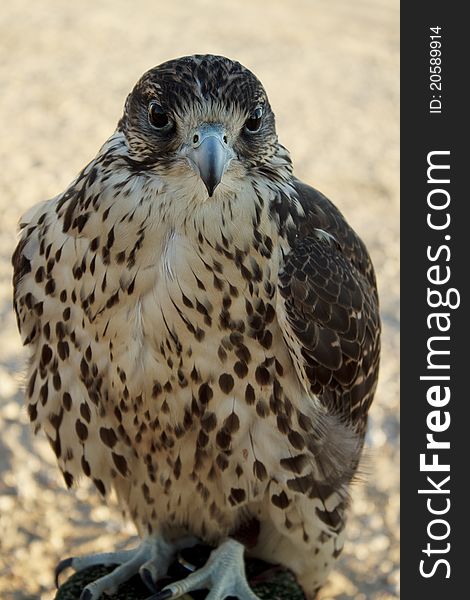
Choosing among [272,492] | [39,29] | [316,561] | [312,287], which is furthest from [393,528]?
[39,29]

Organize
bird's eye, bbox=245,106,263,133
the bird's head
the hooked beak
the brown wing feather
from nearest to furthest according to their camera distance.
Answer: the hooked beak
the bird's head
bird's eye, bbox=245,106,263,133
the brown wing feather

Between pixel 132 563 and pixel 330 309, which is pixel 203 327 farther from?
pixel 132 563

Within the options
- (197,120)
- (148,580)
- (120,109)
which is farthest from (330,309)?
(120,109)

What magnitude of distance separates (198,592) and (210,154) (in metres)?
1.66

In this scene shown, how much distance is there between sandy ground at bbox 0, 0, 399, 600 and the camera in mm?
5824

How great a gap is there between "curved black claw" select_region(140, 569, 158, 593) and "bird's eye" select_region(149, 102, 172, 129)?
1632 millimetres

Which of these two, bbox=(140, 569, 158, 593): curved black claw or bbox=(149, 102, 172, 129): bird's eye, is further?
bbox=(140, 569, 158, 593): curved black claw

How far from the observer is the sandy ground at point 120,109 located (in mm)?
5824

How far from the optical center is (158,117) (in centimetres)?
269

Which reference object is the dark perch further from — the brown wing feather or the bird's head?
the bird's head

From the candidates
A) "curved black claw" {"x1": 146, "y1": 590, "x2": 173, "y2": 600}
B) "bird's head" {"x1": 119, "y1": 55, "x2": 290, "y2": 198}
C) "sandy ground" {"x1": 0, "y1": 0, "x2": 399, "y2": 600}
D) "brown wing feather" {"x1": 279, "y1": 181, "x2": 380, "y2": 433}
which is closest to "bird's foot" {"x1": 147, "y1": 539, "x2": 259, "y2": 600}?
"curved black claw" {"x1": 146, "y1": 590, "x2": 173, "y2": 600}

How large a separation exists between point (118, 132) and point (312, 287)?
728mm

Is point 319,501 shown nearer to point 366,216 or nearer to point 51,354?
point 51,354

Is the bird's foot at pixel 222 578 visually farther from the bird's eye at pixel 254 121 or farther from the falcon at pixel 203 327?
the bird's eye at pixel 254 121
